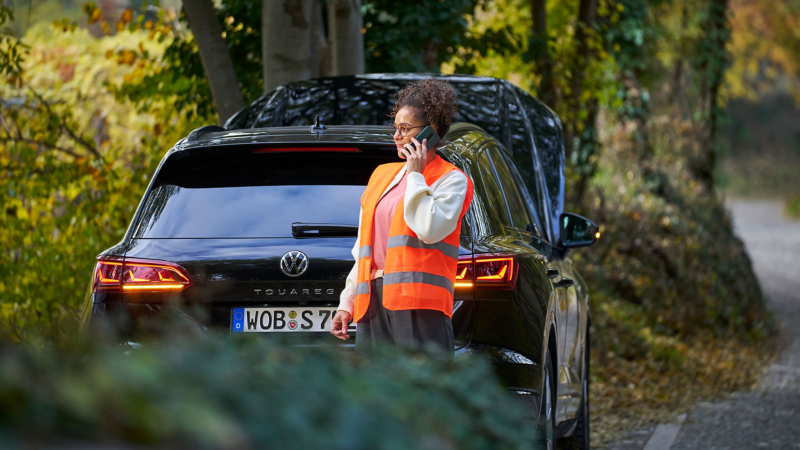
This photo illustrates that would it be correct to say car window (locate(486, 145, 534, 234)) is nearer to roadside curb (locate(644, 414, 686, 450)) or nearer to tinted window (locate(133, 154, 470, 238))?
tinted window (locate(133, 154, 470, 238))

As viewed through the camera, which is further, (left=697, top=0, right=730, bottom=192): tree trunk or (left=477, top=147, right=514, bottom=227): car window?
(left=697, top=0, right=730, bottom=192): tree trunk

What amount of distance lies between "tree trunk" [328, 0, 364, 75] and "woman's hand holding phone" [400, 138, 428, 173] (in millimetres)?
5088

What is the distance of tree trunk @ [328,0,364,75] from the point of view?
28.5 ft

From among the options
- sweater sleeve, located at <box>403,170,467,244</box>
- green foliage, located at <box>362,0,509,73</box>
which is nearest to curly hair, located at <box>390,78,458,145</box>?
sweater sleeve, located at <box>403,170,467,244</box>

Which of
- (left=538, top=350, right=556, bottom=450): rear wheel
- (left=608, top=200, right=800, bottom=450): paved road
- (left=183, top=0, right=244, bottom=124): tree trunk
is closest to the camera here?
(left=538, top=350, right=556, bottom=450): rear wheel

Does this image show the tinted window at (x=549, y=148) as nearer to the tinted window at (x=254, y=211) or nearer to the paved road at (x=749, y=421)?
the paved road at (x=749, y=421)

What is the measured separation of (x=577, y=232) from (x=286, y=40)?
10.2ft

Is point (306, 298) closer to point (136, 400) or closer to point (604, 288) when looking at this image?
point (136, 400)

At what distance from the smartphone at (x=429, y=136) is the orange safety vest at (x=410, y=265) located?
0.09m

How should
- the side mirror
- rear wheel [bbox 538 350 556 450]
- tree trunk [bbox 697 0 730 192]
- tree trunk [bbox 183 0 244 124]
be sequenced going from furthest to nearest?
tree trunk [bbox 697 0 730 192]
tree trunk [bbox 183 0 244 124]
the side mirror
rear wheel [bbox 538 350 556 450]

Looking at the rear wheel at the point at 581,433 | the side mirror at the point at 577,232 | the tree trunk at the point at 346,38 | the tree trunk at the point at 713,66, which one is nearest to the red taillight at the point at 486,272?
the side mirror at the point at 577,232

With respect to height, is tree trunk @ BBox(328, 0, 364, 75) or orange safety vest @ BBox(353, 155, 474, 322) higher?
tree trunk @ BBox(328, 0, 364, 75)

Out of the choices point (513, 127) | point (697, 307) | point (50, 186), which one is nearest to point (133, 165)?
point (50, 186)

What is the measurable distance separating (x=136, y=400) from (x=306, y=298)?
259 centimetres
